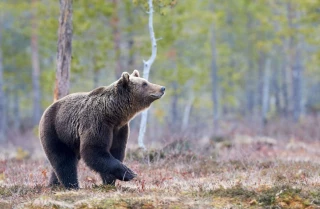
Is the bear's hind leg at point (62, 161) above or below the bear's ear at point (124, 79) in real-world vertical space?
below

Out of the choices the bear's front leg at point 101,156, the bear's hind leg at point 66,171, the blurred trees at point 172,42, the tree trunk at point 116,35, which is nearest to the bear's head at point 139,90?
the bear's front leg at point 101,156

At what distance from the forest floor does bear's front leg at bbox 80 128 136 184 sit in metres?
0.30

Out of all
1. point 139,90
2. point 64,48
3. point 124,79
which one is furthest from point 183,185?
point 64,48

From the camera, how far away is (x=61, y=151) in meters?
9.28

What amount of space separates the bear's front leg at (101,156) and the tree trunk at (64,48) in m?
4.50

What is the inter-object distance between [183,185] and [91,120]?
6.37ft

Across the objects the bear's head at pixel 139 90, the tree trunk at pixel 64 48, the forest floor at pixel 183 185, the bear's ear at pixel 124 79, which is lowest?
the forest floor at pixel 183 185

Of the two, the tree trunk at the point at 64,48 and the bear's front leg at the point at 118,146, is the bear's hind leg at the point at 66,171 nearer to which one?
the bear's front leg at the point at 118,146

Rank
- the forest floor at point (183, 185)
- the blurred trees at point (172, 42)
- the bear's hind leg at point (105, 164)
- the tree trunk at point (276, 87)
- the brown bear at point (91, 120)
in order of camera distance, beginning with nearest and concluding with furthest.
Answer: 1. the forest floor at point (183, 185)
2. the bear's hind leg at point (105, 164)
3. the brown bear at point (91, 120)
4. the blurred trees at point (172, 42)
5. the tree trunk at point (276, 87)

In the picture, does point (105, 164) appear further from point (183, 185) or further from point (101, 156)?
point (183, 185)

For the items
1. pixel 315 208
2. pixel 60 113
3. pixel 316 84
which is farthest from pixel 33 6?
pixel 316 84

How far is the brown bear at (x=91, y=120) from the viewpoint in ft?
29.5

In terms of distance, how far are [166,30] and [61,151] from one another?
16.3 metres

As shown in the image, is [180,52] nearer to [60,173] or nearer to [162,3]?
[162,3]
